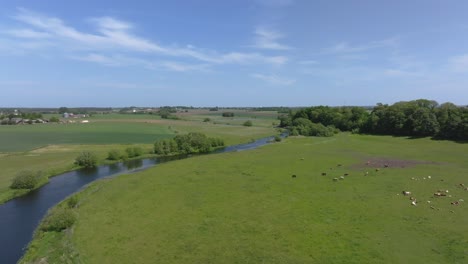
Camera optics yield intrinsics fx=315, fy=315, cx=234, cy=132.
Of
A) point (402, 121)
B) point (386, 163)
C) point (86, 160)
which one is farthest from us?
point (402, 121)

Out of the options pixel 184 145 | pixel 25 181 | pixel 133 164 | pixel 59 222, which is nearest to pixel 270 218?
pixel 59 222

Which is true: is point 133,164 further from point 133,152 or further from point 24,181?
point 24,181

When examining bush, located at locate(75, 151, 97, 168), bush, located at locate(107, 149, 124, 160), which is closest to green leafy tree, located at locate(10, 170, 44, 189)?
bush, located at locate(75, 151, 97, 168)

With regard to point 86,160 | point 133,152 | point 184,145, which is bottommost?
point 86,160

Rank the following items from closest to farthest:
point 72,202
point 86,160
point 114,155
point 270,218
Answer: point 270,218, point 72,202, point 86,160, point 114,155

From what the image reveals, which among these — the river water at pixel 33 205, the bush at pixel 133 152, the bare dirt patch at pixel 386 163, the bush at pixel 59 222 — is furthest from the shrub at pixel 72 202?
the bare dirt patch at pixel 386 163

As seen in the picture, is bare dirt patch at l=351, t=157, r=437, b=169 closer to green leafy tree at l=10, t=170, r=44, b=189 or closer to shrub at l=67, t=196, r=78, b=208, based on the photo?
shrub at l=67, t=196, r=78, b=208

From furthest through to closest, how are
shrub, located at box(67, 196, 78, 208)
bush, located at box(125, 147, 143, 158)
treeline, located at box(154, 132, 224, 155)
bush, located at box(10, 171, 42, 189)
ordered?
treeline, located at box(154, 132, 224, 155)
bush, located at box(125, 147, 143, 158)
bush, located at box(10, 171, 42, 189)
shrub, located at box(67, 196, 78, 208)
